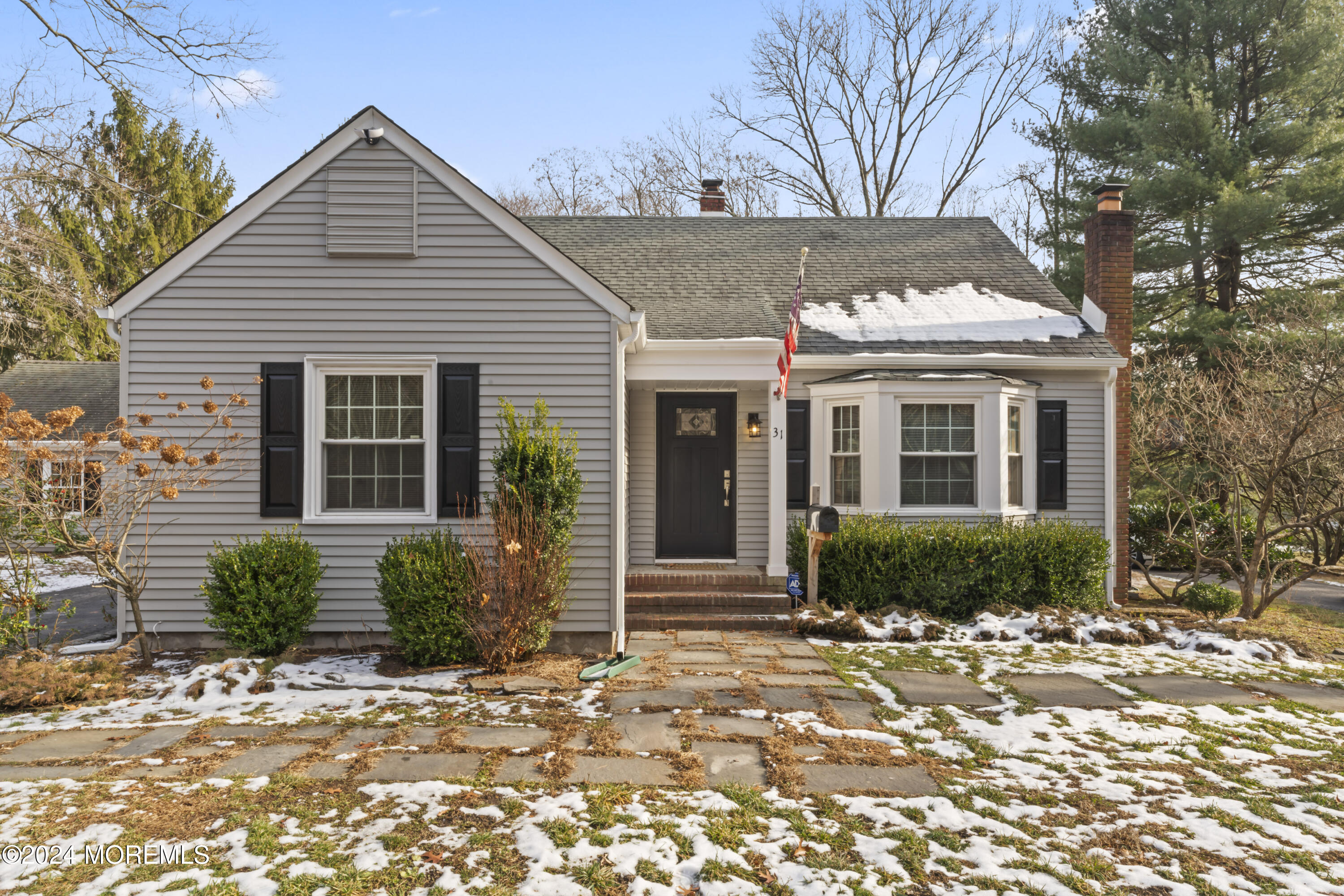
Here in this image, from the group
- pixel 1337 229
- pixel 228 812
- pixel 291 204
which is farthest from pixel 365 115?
pixel 1337 229

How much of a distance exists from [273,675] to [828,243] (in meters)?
9.34

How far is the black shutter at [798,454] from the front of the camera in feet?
29.1

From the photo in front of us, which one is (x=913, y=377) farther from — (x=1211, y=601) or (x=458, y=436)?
(x=458, y=436)

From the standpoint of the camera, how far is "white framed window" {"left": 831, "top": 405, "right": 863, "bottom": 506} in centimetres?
898

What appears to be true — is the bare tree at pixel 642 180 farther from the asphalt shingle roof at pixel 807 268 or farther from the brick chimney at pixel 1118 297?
the brick chimney at pixel 1118 297

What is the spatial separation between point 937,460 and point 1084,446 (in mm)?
2009

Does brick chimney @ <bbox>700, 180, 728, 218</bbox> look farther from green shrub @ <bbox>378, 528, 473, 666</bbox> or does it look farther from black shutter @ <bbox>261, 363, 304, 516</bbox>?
green shrub @ <bbox>378, 528, 473, 666</bbox>

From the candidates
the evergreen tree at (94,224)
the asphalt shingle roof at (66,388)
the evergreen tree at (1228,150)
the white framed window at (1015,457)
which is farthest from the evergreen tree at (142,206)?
the evergreen tree at (1228,150)

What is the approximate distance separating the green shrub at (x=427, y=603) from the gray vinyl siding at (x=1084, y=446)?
7164mm

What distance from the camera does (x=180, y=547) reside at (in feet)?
21.1

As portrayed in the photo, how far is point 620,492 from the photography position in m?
6.62

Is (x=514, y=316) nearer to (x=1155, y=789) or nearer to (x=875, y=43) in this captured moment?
(x=1155, y=789)

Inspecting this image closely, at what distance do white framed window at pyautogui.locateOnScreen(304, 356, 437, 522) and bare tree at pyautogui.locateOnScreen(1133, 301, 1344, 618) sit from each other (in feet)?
28.6

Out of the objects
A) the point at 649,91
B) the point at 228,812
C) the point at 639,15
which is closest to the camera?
the point at 228,812
